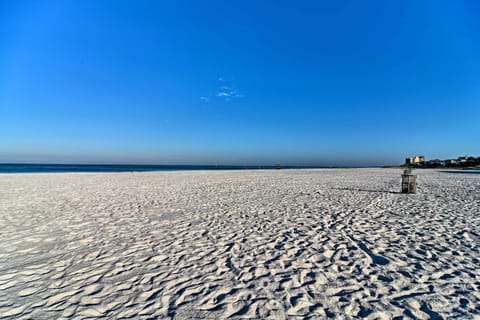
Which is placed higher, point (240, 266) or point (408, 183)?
point (408, 183)

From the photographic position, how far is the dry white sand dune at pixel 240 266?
2.72 m

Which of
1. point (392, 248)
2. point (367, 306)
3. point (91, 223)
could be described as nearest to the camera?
point (367, 306)

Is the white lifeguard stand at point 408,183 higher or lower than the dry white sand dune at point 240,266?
higher

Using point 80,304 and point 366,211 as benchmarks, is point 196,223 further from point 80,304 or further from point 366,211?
point 366,211

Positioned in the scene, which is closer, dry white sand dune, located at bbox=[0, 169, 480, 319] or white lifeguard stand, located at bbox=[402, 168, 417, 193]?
dry white sand dune, located at bbox=[0, 169, 480, 319]

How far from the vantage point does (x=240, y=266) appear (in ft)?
12.2

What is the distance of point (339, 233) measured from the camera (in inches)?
207

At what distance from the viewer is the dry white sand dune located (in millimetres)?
2723

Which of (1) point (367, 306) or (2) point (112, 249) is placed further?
(2) point (112, 249)

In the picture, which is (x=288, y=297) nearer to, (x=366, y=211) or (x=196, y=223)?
(x=196, y=223)

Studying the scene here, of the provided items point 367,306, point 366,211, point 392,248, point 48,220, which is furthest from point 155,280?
point 366,211

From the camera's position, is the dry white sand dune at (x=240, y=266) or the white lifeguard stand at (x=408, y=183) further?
the white lifeguard stand at (x=408, y=183)

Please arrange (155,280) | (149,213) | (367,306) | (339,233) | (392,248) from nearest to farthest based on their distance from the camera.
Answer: (367,306) < (155,280) < (392,248) < (339,233) < (149,213)

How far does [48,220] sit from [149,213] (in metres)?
2.82
